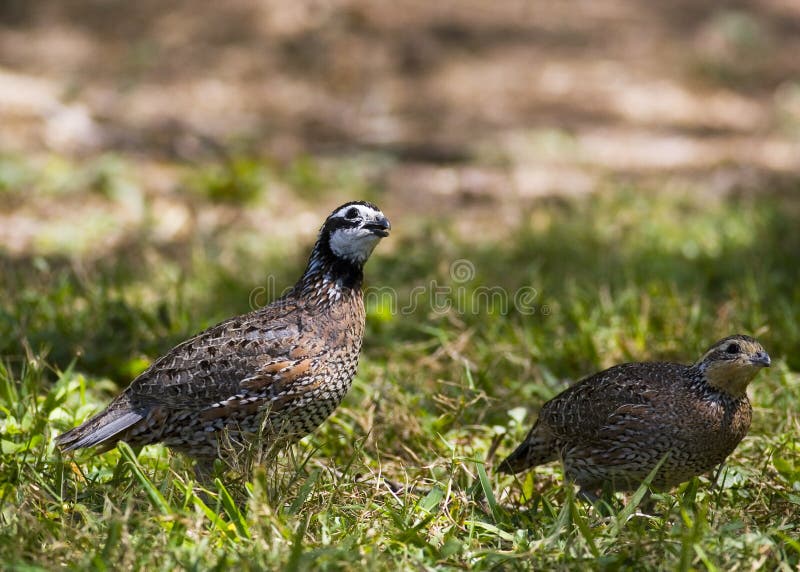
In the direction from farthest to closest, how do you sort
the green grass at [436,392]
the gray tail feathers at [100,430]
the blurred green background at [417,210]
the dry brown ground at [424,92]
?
1. the dry brown ground at [424,92]
2. the blurred green background at [417,210]
3. the gray tail feathers at [100,430]
4. the green grass at [436,392]

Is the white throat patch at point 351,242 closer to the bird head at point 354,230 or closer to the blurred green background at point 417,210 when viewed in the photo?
the bird head at point 354,230

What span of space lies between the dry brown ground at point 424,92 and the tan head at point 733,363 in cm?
477

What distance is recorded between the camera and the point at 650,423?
4.54 metres

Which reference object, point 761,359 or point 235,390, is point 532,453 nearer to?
point 761,359

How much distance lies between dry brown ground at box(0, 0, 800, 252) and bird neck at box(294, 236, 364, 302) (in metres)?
3.69

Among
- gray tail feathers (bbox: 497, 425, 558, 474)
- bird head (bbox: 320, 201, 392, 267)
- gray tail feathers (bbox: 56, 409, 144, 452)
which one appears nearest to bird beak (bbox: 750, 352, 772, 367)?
gray tail feathers (bbox: 497, 425, 558, 474)

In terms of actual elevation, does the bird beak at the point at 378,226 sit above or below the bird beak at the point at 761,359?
above

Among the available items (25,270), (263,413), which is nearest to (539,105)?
(25,270)

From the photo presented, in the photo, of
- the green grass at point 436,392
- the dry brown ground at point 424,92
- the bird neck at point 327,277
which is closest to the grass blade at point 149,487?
the green grass at point 436,392

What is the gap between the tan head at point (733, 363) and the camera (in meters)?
4.50

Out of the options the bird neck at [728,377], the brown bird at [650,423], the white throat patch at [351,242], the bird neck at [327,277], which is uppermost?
the white throat patch at [351,242]

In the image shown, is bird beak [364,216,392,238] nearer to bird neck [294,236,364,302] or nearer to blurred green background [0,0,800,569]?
bird neck [294,236,364,302]

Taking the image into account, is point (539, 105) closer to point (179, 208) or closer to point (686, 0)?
point (686, 0)

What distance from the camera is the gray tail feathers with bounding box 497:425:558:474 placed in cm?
479
